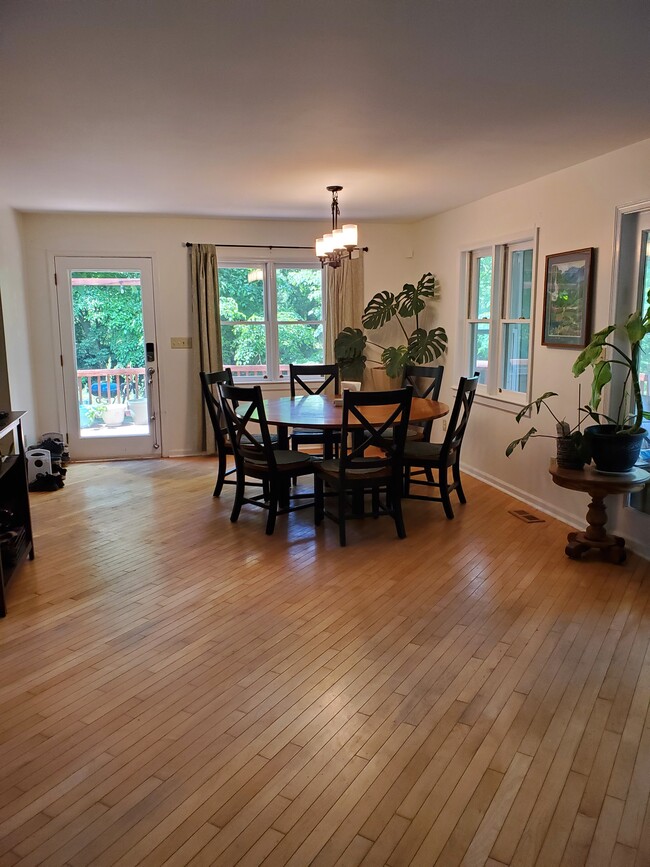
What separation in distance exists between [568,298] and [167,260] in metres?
4.00

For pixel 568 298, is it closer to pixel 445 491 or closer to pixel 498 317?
pixel 498 317

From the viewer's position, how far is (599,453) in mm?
3586

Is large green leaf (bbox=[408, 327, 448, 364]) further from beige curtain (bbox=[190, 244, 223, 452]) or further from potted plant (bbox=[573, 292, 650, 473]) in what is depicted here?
potted plant (bbox=[573, 292, 650, 473])

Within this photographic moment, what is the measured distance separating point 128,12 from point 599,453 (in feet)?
10.1

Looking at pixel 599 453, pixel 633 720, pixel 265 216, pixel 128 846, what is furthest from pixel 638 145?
pixel 128 846

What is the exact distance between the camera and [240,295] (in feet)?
22.0

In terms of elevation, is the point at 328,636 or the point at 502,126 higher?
the point at 502,126

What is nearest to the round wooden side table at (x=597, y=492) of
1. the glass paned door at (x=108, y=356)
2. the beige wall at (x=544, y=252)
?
the beige wall at (x=544, y=252)

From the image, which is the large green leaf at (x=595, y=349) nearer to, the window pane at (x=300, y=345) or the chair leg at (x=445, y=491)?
the chair leg at (x=445, y=491)

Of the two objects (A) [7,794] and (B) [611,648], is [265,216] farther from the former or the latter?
(A) [7,794]

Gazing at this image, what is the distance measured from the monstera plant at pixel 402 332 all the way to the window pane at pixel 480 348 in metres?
0.37

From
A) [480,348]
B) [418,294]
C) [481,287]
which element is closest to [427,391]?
[480,348]

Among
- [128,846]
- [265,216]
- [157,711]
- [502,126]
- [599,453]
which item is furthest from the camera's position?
[265,216]

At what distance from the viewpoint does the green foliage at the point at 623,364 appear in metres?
3.35
